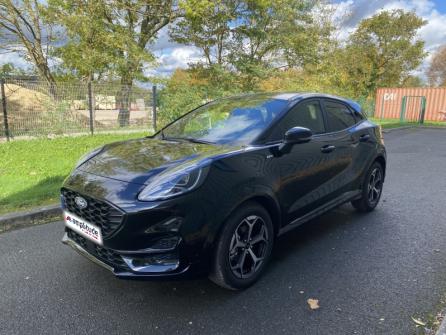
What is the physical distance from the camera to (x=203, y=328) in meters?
2.31

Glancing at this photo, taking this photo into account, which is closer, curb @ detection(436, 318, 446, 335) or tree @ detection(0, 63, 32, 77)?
curb @ detection(436, 318, 446, 335)

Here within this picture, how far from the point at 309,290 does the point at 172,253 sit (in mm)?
1231

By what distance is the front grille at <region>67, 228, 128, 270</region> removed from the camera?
240 centimetres

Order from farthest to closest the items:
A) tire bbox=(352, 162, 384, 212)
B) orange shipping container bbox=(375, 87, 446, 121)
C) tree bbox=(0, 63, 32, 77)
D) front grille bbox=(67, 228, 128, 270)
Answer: orange shipping container bbox=(375, 87, 446, 121), tree bbox=(0, 63, 32, 77), tire bbox=(352, 162, 384, 212), front grille bbox=(67, 228, 128, 270)

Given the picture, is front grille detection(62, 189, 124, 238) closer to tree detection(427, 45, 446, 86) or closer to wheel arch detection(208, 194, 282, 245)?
wheel arch detection(208, 194, 282, 245)

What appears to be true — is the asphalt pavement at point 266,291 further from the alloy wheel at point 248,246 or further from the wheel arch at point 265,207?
the wheel arch at point 265,207

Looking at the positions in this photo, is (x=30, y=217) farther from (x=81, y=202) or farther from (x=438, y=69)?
(x=438, y=69)

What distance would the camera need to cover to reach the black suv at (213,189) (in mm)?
2314

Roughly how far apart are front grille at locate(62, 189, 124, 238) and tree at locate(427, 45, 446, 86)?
54115 mm

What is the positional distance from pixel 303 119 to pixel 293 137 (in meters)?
0.58

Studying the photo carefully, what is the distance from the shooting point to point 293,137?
2.96m

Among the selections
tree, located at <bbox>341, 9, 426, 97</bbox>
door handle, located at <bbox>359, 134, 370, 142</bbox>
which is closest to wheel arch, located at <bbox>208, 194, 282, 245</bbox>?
door handle, located at <bbox>359, 134, 370, 142</bbox>

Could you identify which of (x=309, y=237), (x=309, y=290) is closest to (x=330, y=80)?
(x=309, y=237)

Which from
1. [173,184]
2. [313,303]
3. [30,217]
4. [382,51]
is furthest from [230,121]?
[382,51]
